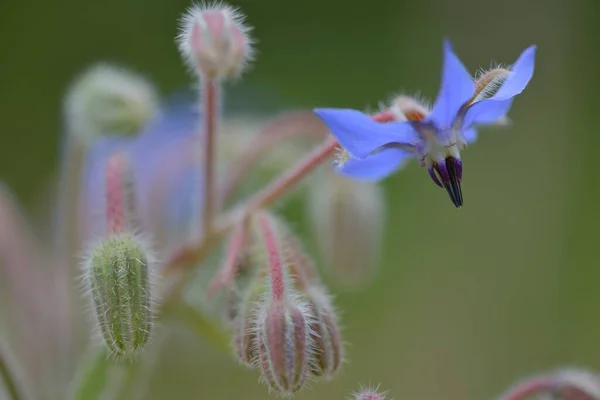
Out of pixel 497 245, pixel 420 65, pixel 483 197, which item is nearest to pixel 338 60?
pixel 420 65

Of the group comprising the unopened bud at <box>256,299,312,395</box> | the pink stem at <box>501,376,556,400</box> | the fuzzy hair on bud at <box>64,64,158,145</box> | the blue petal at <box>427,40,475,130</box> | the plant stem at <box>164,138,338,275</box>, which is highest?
the fuzzy hair on bud at <box>64,64,158,145</box>

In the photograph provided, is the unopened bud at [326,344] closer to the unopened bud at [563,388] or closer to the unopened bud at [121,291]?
the unopened bud at [121,291]

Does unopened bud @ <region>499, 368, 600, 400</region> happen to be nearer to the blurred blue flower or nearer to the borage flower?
the borage flower

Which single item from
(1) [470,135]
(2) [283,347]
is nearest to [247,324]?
(2) [283,347]

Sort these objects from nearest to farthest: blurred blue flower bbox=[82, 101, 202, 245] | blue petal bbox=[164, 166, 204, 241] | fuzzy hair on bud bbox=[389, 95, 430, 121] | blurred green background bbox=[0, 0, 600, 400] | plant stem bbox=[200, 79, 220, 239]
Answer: fuzzy hair on bud bbox=[389, 95, 430, 121] < plant stem bbox=[200, 79, 220, 239] < blurred blue flower bbox=[82, 101, 202, 245] < blue petal bbox=[164, 166, 204, 241] < blurred green background bbox=[0, 0, 600, 400]

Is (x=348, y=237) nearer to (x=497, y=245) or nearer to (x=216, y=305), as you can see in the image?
(x=216, y=305)

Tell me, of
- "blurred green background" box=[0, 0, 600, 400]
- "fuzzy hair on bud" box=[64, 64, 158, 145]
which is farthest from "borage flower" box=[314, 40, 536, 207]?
"blurred green background" box=[0, 0, 600, 400]

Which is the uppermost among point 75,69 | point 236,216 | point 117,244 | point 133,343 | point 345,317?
point 75,69
